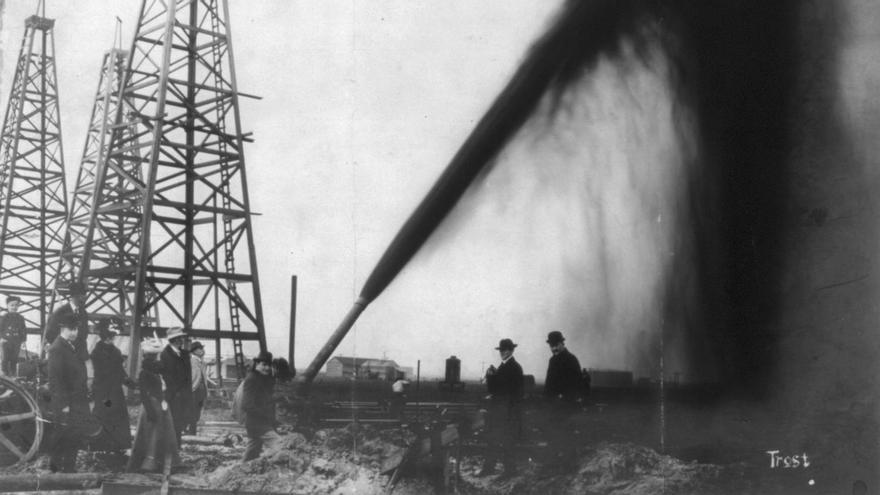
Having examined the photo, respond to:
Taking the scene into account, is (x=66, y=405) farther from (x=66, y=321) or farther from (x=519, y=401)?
(x=519, y=401)

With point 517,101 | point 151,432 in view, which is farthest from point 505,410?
point 517,101

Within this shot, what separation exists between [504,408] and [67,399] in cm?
550

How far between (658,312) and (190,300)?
7.98 meters

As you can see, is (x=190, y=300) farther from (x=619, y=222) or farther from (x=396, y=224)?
(x=619, y=222)

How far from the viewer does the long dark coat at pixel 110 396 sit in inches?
367

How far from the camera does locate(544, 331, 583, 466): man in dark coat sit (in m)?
8.66

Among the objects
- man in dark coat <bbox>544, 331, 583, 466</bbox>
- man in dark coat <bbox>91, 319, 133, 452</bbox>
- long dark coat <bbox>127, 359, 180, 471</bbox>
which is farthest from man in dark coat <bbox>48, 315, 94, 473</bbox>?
man in dark coat <bbox>544, 331, 583, 466</bbox>

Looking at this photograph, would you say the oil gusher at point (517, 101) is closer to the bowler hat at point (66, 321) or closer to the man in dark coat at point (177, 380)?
the man in dark coat at point (177, 380)

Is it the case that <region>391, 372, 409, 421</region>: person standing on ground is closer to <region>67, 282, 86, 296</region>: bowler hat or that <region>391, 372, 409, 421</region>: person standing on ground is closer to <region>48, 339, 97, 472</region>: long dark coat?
<region>48, 339, 97, 472</region>: long dark coat

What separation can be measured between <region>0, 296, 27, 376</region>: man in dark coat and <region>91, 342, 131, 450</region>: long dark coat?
1772 millimetres

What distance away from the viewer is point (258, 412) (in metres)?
9.31

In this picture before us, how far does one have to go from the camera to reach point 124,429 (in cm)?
947

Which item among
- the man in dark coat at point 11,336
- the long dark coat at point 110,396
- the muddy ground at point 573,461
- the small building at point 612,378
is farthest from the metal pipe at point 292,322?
the small building at point 612,378

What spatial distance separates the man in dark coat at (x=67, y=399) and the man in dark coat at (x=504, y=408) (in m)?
5.16
